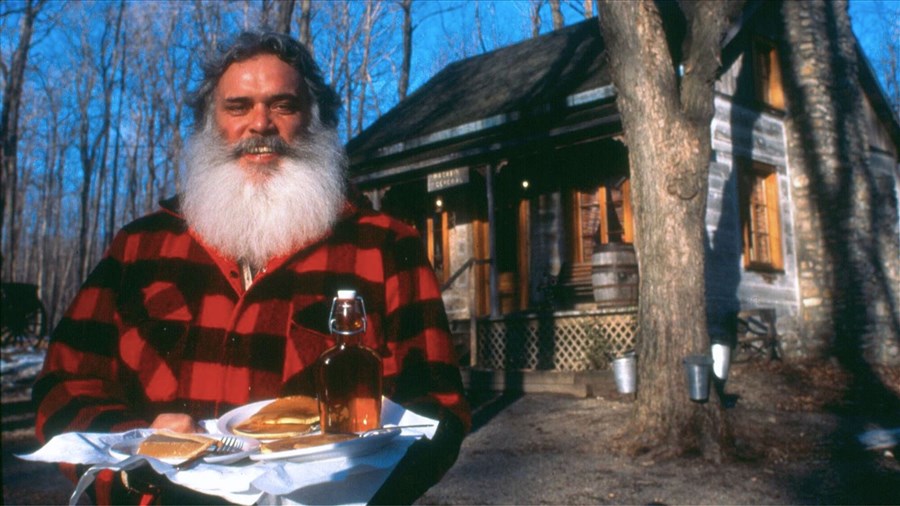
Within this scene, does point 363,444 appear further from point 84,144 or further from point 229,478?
point 84,144

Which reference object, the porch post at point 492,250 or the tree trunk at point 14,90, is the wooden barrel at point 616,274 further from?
the tree trunk at point 14,90

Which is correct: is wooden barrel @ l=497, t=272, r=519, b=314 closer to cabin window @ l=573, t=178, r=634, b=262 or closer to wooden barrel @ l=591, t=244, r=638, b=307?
cabin window @ l=573, t=178, r=634, b=262

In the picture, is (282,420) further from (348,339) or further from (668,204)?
(668,204)

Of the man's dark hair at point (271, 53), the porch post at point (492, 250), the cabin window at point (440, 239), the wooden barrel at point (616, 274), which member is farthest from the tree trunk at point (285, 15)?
the man's dark hair at point (271, 53)

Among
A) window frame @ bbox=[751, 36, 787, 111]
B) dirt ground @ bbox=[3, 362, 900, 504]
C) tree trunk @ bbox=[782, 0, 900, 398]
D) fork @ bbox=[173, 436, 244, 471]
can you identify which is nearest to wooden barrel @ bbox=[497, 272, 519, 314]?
dirt ground @ bbox=[3, 362, 900, 504]

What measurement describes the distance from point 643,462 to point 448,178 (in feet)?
26.1

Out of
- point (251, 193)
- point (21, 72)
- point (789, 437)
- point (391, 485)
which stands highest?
point (21, 72)

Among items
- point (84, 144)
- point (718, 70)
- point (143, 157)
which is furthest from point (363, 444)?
point (143, 157)

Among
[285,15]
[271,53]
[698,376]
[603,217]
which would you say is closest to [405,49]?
[285,15]

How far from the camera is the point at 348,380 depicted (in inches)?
70.4

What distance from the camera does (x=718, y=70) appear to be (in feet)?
23.3

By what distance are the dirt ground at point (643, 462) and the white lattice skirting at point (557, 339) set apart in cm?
119

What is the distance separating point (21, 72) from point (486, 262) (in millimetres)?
14516

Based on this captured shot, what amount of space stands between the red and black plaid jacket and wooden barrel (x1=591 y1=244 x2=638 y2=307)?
29.9ft
